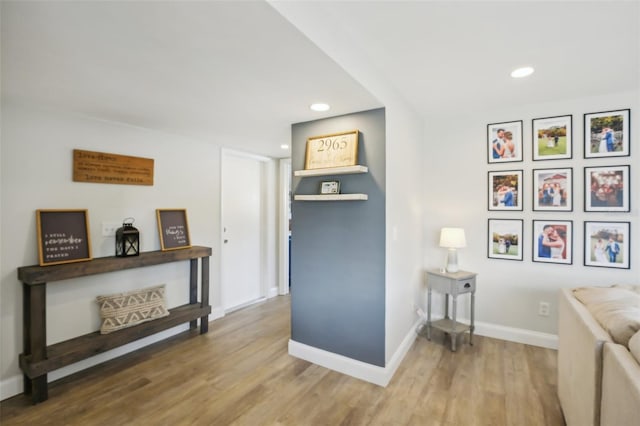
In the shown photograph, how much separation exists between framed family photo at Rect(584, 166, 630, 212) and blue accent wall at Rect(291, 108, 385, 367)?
1.94 metres

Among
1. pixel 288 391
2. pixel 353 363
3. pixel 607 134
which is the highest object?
pixel 607 134

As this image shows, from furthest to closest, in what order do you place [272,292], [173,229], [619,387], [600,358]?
1. [272,292]
2. [173,229]
3. [600,358]
4. [619,387]

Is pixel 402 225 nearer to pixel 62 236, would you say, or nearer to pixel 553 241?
pixel 553 241

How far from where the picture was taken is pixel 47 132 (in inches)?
91.9

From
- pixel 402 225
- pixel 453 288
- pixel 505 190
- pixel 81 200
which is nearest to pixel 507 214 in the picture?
pixel 505 190

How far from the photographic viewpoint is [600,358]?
1256 mm

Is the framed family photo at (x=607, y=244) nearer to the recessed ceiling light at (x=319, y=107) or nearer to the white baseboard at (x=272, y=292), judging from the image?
the recessed ceiling light at (x=319, y=107)

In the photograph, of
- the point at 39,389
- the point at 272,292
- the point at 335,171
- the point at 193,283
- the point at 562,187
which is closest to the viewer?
the point at 39,389

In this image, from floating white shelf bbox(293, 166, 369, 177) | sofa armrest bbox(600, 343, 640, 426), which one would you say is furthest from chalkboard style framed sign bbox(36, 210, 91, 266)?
sofa armrest bbox(600, 343, 640, 426)

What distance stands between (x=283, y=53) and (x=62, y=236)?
2267 mm

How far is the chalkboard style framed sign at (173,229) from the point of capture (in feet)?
10.1

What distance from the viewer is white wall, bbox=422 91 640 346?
8.61ft

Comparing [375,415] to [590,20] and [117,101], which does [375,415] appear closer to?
[590,20]

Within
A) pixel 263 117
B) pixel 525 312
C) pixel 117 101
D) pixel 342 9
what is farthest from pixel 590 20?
pixel 117 101
